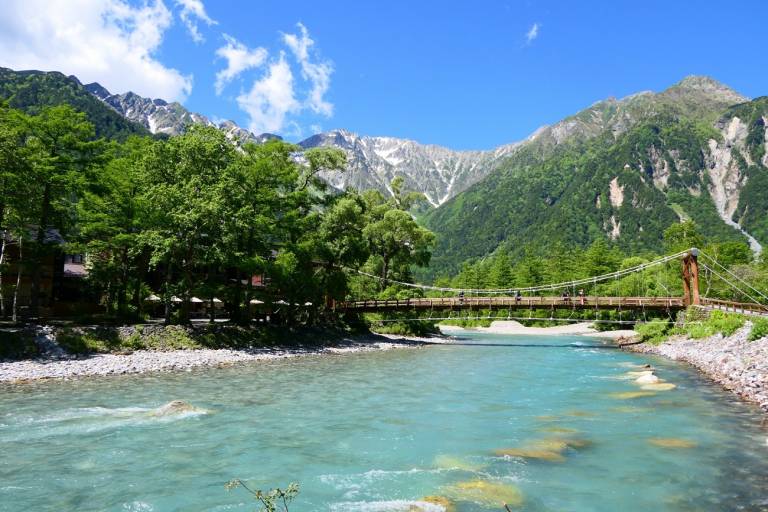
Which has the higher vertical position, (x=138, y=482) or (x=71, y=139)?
(x=71, y=139)

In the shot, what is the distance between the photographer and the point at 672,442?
10.6 metres

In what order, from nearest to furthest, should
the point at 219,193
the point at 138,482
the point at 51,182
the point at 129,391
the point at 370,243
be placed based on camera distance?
the point at 138,482 → the point at 129,391 → the point at 51,182 → the point at 219,193 → the point at 370,243

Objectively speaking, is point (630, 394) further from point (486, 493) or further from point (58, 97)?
point (58, 97)

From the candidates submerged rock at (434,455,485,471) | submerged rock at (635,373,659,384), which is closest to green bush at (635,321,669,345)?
submerged rock at (635,373,659,384)

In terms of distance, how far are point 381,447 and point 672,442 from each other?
589 cm

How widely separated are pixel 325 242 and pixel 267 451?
2755 cm

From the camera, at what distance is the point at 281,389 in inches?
691

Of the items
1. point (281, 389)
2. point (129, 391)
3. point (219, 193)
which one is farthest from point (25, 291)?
point (281, 389)

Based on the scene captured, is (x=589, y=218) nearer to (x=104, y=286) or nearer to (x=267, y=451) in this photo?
(x=104, y=286)

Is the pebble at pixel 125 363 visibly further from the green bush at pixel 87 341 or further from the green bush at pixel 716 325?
the green bush at pixel 716 325

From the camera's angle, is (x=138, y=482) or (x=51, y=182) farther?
(x=51, y=182)

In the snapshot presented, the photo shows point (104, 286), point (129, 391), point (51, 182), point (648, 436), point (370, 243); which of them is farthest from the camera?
point (370, 243)

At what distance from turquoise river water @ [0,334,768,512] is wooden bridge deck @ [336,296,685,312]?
2158 cm

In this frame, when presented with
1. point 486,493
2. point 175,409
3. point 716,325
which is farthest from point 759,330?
point 175,409
